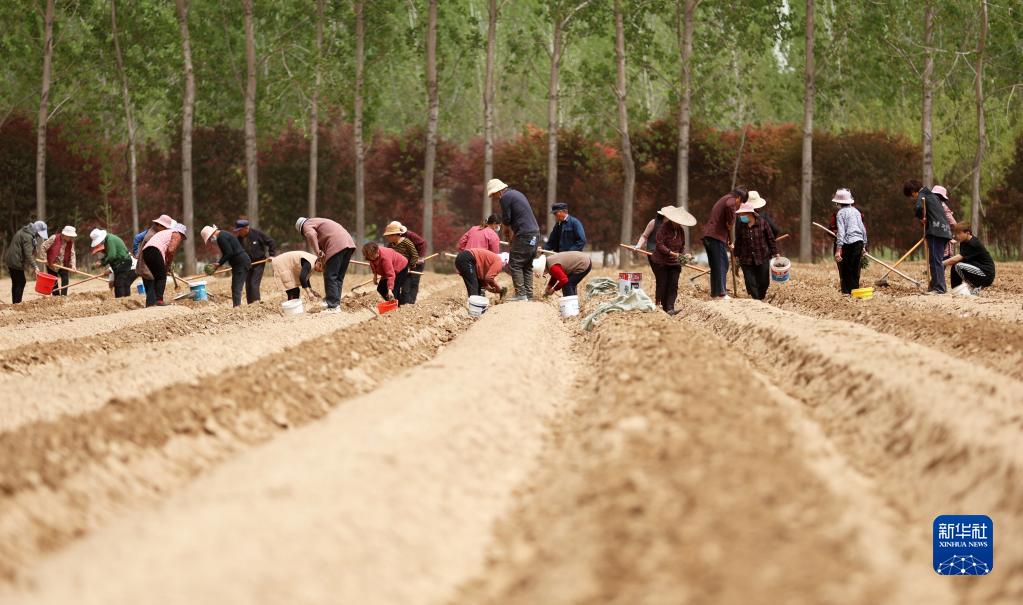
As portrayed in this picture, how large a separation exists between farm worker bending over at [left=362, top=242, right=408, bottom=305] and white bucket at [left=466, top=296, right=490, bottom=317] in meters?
1.15

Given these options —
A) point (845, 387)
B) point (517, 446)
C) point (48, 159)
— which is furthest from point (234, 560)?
point (48, 159)

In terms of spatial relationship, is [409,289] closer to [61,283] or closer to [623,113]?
[61,283]

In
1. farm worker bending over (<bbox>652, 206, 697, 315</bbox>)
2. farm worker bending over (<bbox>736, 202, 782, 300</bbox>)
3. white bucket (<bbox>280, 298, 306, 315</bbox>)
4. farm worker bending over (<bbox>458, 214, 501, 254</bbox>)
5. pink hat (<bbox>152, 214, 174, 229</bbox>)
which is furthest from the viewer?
pink hat (<bbox>152, 214, 174, 229</bbox>)

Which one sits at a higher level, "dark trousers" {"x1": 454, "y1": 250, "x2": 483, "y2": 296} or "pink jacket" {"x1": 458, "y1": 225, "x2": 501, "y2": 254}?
"pink jacket" {"x1": 458, "y1": 225, "x2": 501, "y2": 254}

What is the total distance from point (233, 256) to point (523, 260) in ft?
14.9

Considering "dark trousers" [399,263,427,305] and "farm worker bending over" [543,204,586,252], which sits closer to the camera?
"farm worker bending over" [543,204,586,252]

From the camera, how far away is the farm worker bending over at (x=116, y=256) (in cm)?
1672

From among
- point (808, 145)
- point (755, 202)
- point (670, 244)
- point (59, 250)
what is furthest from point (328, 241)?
point (808, 145)

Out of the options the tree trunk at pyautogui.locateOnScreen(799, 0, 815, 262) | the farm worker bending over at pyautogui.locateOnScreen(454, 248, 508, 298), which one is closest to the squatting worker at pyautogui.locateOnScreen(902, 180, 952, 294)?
the farm worker bending over at pyautogui.locateOnScreen(454, 248, 508, 298)

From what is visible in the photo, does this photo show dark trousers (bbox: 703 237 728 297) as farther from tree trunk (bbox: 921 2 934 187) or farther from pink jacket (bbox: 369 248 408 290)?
tree trunk (bbox: 921 2 934 187)

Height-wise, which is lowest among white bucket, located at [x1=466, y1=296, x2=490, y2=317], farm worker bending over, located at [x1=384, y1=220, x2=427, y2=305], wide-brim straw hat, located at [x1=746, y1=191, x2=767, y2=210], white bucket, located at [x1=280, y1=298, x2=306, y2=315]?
white bucket, located at [x1=280, y1=298, x2=306, y2=315]

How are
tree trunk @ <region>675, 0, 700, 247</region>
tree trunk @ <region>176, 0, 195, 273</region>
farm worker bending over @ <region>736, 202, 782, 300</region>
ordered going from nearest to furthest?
farm worker bending over @ <region>736, 202, 782, 300</region>, tree trunk @ <region>176, 0, 195, 273</region>, tree trunk @ <region>675, 0, 700, 247</region>

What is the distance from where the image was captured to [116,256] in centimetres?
1712

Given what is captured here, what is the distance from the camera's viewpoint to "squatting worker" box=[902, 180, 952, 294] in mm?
14141
